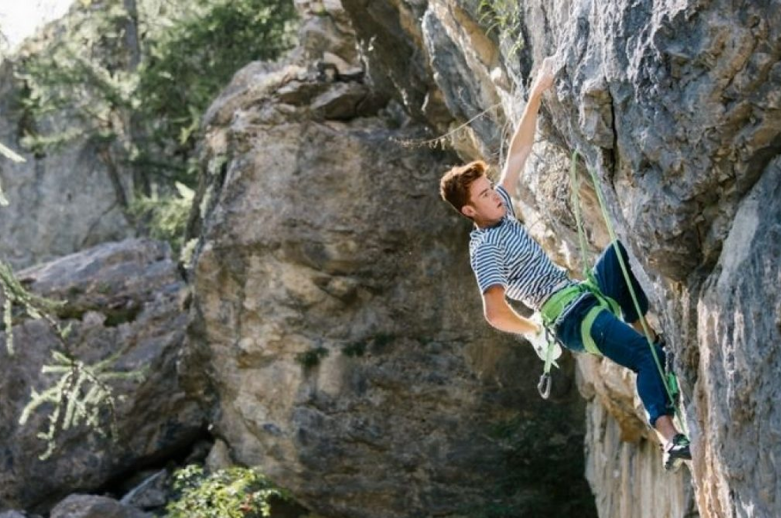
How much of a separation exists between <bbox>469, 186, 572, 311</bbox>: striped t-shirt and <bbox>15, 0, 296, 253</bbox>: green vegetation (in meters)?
11.7

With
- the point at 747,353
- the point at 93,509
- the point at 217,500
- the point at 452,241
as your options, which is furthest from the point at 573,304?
the point at 93,509

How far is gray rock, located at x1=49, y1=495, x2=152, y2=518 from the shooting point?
14.0m

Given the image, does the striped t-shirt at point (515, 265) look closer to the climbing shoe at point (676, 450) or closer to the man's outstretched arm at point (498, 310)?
the man's outstretched arm at point (498, 310)

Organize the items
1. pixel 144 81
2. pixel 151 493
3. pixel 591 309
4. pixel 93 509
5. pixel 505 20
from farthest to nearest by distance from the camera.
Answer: pixel 144 81, pixel 151 493, pixel 93 509, pixel 505 20, pixel 591 309

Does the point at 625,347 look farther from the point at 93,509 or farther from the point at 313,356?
the point at 93,509

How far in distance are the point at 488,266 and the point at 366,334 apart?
7.82 meters

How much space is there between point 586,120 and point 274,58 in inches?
567

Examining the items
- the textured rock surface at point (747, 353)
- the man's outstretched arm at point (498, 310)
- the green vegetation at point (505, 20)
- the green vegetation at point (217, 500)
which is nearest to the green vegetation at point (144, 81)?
the green vegetation at point (217, 500)

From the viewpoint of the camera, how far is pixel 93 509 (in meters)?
14.0

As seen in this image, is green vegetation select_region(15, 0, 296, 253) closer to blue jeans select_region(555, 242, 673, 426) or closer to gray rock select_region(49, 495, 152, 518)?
gray rock select_region(49, 495, 152, 518)

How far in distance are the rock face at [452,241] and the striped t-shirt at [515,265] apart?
0.45 metres

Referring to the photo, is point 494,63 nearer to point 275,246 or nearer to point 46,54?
point 275,246

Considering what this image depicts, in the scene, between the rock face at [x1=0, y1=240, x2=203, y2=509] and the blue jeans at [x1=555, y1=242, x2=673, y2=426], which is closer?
the blue jeans at [x1=555, y1=242, x2=673, y2=426]


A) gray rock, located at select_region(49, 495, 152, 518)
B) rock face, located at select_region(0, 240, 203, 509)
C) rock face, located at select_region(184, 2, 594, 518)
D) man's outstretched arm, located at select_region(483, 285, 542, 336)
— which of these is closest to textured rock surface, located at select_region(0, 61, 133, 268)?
rock face, located at select_region(0, 240, 203, 509)
